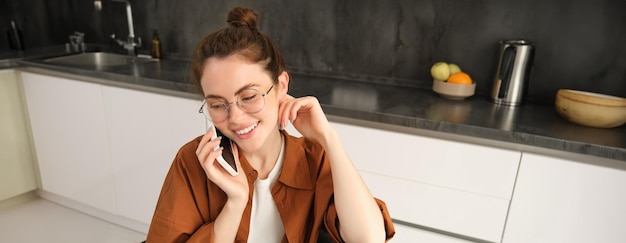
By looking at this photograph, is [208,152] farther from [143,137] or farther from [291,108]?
[143,137]

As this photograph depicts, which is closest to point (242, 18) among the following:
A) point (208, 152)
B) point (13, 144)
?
point (208, 152)

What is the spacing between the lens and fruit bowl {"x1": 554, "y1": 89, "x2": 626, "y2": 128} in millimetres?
1414

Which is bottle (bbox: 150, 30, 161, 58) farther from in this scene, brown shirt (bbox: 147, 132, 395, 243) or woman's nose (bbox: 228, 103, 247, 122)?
woman's nose (bbox: 228, 103, 247, 122)

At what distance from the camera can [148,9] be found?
251 centimetres

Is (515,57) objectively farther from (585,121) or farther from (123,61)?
(123,61)

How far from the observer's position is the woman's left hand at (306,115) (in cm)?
95

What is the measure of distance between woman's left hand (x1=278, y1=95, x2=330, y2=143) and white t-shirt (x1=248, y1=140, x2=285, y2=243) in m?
0.16

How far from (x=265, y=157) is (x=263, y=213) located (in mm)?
139

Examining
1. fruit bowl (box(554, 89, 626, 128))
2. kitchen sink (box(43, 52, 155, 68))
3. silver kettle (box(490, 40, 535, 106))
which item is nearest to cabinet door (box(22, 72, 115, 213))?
kitchen sink (box(43, 52, 155, 68))

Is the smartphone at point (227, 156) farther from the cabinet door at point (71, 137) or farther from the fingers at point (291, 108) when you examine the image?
the cabinet door at point (71, 137)

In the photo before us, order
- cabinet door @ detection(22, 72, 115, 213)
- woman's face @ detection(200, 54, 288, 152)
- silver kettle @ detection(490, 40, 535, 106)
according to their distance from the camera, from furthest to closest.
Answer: cabinet door @ detection(22, 72, 115, 213)
silver kettle @ detection(490, 40, 535, 106)
woman's face @ detection(200, 54, 288, 152)

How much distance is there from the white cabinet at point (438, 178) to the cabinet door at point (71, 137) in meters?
1.28

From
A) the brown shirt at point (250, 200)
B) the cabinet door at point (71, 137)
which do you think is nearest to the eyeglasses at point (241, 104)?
the brown shirt at point (250, 200)

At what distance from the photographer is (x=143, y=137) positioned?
2.02 m
